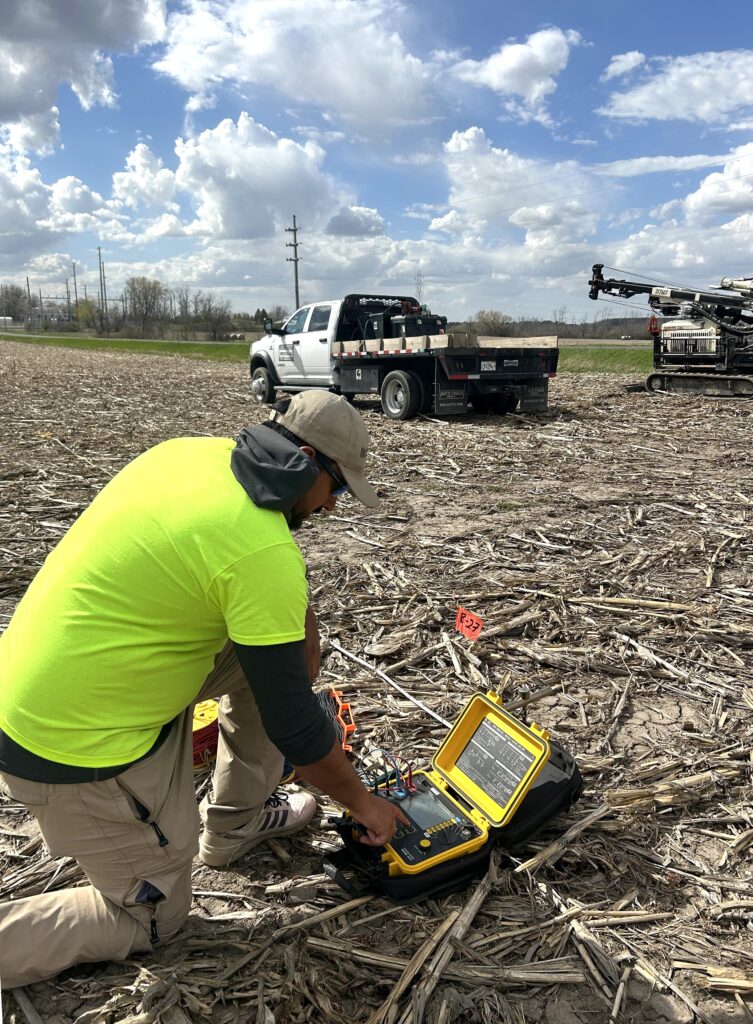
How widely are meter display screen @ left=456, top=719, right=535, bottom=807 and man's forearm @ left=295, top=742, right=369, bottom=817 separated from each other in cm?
72

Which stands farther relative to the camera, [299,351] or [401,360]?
[299,351]

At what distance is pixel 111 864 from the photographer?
7.08 ft

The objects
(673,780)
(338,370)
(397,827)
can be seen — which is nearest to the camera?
(397,827)

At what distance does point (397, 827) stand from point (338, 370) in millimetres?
12578

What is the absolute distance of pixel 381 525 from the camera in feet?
21.4

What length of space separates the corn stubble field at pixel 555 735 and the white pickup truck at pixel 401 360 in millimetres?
4315

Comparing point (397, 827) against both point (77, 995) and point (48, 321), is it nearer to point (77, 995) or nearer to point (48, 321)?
point (77, 995)

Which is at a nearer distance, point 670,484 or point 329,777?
point 329,777

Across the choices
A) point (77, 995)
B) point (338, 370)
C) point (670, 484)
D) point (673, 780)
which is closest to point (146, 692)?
point (77, 995)

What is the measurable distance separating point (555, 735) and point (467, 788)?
784 mm

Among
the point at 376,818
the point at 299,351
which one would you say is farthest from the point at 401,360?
the point at 376,818

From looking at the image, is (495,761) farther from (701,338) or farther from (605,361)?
(605,361)

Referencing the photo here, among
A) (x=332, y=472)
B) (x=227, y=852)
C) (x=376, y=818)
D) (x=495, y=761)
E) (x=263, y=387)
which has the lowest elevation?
(x=227, y=852)

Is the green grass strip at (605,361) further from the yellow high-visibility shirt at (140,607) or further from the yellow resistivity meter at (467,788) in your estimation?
the yellow high-visibility shirt at (140,607)
